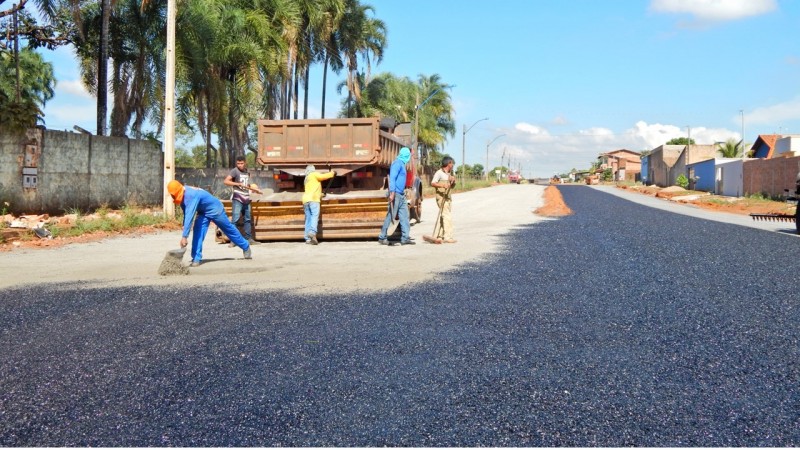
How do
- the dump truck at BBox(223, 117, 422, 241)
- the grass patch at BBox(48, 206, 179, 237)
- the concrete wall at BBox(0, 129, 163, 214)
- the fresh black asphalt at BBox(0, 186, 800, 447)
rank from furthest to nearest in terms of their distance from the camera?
the concrete wall at BBox(0, 129, 163, 214), the grass patch at BBox(48, 206, 179, 237), the dump truck at BBox(223, 117, 422, 241), the fresh black asphalt at BBox(0, 186, 800, 447)

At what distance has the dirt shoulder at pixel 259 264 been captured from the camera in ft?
25.3

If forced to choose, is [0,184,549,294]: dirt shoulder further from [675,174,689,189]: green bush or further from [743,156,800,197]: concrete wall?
[675,174,689,189]: green bush

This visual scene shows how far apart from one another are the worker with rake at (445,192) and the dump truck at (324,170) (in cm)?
117

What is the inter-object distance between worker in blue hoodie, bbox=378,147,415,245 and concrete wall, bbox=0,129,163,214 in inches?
394

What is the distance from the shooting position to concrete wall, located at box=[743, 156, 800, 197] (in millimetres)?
29375

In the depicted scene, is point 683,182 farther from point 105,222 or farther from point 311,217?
point 105,222

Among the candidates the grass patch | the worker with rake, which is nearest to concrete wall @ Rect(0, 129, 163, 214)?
Result: the grass patch

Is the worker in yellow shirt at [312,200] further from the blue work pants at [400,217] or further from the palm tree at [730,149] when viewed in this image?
the palm tree at [730,149]

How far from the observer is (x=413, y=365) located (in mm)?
4379

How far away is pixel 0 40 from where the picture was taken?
24562 millimetres

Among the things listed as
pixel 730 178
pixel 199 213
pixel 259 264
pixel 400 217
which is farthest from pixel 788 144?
pixel 199 213

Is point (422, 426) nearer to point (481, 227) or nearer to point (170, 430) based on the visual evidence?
point (170, 430)

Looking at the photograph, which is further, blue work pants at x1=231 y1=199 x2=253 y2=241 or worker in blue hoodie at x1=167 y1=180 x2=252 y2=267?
blue work pants at x1=231 y1=199 x2=253 y2=241

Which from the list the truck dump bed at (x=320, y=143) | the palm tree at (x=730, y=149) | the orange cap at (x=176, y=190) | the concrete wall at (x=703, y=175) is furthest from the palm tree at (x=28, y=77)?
the palm tree at (x=730, y=149)
